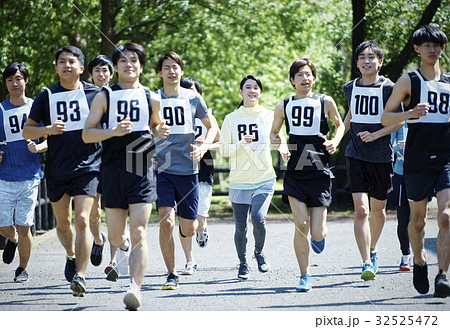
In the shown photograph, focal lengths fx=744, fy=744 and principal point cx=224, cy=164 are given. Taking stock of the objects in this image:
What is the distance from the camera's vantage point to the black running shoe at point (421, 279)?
6906 mm

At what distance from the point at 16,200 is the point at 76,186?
176 centimetres

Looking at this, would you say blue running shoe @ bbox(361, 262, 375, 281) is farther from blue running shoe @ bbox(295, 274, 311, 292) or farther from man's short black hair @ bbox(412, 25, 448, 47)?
man's short black hair @ bbox(412, 25, 448, 47)

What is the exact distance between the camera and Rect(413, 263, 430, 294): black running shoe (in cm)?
691

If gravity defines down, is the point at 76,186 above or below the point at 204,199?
above

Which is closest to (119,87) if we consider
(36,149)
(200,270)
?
(36,149)

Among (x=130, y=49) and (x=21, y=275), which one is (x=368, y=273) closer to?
(x=130, y=49)

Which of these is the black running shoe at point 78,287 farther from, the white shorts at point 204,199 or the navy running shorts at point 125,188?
the white shorts at point 204,199

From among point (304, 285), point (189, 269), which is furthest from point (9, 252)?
point (304, 285)

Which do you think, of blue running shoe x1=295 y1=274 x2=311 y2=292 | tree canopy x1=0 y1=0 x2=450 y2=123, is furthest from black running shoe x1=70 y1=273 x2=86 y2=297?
tree canopy x1=0 y1=0 x2=450 y2=123

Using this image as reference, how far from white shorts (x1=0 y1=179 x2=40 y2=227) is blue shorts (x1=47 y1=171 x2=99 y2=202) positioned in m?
1.21

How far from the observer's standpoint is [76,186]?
734 cm

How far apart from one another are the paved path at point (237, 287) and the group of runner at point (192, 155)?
0.67 feet

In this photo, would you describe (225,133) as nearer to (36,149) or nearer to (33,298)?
(36,149)

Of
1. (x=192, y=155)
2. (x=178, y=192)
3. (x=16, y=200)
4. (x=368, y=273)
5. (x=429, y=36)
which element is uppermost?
(x=429, y=36)
